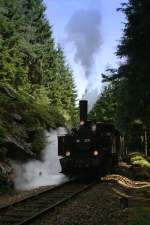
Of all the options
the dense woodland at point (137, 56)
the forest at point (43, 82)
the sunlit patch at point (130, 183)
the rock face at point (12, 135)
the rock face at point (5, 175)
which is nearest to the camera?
the rock face at point (5, 175)

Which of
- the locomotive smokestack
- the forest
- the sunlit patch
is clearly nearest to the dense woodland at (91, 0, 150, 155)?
the forest

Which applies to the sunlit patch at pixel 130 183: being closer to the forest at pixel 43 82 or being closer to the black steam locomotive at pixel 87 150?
the black steam locomotive at pixel 87 150

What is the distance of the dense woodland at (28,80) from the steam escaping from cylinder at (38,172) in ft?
2.87

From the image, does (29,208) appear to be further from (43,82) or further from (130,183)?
(43,82)

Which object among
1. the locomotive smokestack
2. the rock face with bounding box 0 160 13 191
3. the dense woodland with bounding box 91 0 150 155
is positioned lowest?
the rock face with bounding box 0 160 13 191

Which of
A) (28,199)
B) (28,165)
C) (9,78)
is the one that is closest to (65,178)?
(28,165)

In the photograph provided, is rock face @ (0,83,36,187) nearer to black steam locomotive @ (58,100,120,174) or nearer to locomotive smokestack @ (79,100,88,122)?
black steam locomotive @ (58,100,120,174)

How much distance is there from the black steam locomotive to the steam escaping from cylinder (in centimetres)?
139

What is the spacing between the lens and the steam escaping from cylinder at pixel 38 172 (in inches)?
907

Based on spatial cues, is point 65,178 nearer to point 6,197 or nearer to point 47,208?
point 6,197

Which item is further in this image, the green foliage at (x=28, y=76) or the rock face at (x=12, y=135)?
the green foliage at (x=28, y=76)

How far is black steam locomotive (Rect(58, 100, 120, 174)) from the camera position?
24.4 m

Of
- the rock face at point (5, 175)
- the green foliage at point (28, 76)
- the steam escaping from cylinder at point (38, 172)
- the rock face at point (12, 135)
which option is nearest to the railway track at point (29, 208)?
the rock face at point (5, 175)

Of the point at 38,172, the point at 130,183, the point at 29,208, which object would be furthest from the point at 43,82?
the point at 29,208
